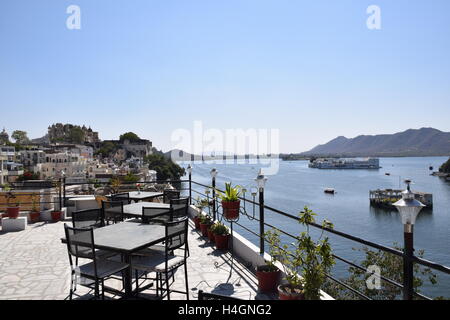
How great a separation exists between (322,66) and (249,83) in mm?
4998

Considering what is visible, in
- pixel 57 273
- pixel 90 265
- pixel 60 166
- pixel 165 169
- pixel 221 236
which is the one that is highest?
pixel 90 265

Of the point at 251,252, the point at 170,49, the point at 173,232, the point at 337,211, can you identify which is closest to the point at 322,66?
the point at 170,49

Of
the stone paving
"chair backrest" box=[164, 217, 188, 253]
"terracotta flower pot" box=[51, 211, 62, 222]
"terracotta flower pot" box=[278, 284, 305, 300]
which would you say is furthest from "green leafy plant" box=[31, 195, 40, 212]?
"terracotta flower pot" box=[278, 284, 305, 300]

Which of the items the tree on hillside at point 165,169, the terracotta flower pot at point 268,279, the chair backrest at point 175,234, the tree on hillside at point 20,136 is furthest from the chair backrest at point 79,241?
the tree on hillside at point 20,136

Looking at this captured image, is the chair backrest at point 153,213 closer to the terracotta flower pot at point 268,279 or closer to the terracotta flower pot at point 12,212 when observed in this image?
the terracotta flower pot at point 268,279

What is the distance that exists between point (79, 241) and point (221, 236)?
277 centimetres

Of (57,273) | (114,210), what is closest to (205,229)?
(114,210)

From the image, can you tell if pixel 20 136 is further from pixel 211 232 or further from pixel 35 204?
pixel 211 232

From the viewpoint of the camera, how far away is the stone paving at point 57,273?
12.3 ft

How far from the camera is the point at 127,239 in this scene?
3.31m

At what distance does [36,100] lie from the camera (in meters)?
16.5

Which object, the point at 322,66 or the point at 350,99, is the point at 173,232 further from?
the point at 350,99

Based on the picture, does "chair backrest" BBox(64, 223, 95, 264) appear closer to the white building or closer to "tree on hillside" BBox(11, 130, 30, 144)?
the white building

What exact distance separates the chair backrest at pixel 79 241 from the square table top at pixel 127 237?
0.30 feet
